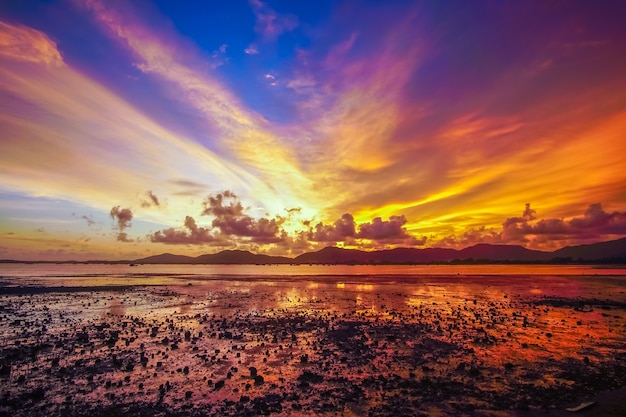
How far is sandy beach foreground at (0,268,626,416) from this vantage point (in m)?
14.6

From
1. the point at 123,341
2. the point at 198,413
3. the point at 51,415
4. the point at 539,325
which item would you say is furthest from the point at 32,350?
the point at 539,325

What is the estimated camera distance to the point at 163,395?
15.8 metres

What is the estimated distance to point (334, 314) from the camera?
37.6 meters

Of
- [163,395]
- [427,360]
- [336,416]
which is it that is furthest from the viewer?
[427,360]

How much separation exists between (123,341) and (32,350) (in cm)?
530

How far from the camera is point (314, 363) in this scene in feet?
67.2

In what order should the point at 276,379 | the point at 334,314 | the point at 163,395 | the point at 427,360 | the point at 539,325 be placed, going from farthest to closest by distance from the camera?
the point at 334,314, the point at 539,325, the point at 427,360, the point at 276,379, the point at 163,395

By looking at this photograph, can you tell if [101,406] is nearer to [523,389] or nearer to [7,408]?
[7,408]

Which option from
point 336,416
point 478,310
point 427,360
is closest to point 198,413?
point 336,416

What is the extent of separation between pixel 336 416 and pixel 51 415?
36.4 ft

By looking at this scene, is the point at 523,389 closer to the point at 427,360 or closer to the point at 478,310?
the point at 427,360

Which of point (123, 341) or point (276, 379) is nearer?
point (276, 379)

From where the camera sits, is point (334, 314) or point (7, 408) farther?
point (334, 314)

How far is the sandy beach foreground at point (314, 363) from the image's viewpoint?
14633 millimetres
